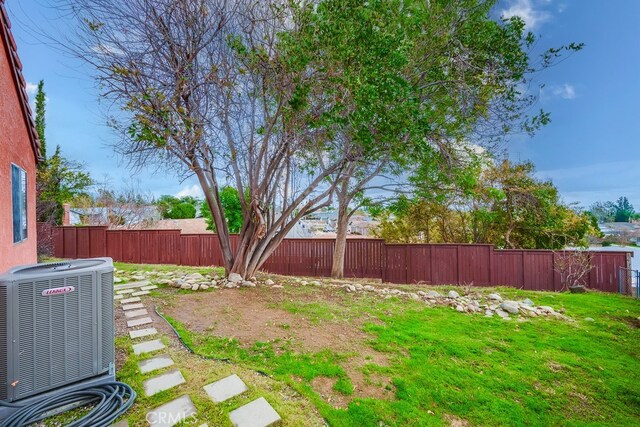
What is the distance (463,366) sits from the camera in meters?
2.70

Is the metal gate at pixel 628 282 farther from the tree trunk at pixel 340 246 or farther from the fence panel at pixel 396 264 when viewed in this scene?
the tree trunk at pixel 340 246

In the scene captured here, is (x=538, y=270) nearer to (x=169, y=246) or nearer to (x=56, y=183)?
(x=169, y=246)

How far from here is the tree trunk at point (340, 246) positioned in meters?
8.66

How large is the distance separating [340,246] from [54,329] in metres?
7.43

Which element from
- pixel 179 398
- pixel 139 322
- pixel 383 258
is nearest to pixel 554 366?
pixel 179 398

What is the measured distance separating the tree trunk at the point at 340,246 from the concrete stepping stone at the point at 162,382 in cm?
673

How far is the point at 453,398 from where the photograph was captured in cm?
223

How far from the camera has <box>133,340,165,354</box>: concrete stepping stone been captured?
2.57 meters

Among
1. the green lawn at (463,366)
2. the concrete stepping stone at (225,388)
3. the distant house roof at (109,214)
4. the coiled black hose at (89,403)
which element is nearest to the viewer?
the coiled black hose at (89,403)

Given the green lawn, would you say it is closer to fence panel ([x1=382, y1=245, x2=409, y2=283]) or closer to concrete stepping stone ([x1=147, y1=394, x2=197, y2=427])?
concrete stepping stone ([x1=147, y1=394, x2=197, y2=427])

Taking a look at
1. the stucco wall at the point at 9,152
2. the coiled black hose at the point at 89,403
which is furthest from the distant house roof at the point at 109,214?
the coiled black hose at the point at 89,403

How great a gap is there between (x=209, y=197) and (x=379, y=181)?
484 cm

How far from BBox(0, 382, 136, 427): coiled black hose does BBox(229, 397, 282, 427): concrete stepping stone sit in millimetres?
733

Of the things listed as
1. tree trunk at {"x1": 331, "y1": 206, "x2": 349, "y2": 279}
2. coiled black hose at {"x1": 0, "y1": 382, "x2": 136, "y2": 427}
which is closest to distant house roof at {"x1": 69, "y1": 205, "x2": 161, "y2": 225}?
tree trunk at {"x1": 331, "y1": 206, "x2": 349, "y2": 279}
